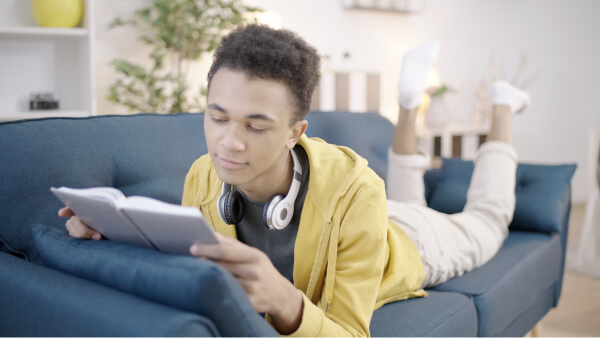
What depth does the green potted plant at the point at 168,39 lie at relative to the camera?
3098 mm

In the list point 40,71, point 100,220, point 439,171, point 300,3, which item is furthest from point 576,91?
point 100,220

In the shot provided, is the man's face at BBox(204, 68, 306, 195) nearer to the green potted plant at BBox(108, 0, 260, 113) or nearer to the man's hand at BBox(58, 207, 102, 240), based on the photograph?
the man's hand at BBox(58, 207, 102, 240)

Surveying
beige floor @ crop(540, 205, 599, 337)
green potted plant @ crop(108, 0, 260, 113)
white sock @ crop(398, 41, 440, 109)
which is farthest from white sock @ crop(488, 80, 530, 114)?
green potted plant @ crop(108, 0, 260, 113)

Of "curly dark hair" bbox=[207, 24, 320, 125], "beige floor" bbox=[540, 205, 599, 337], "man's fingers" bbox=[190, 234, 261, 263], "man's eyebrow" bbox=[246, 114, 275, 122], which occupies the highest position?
"curly dark hair" bbox=[207, 24, 320, 125]

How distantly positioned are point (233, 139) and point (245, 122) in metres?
0.03

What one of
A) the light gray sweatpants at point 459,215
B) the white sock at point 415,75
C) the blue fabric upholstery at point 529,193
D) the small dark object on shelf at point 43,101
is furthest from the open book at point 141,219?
the small dark object on shelf at point 43,101

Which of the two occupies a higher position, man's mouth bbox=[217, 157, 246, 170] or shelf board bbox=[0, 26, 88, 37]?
shelf board bbox=[0, 26, 88, 37]

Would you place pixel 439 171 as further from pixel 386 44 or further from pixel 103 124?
pixel 386 44

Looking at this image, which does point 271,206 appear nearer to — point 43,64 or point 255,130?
point 255,130

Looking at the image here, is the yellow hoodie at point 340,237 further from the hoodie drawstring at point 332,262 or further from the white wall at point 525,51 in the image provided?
the white wall at point 525,51

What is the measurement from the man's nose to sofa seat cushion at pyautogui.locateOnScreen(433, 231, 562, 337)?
98 cm

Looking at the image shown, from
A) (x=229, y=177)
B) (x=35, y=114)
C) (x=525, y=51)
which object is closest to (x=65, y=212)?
(x=229, y=177)

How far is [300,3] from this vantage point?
3.96 m

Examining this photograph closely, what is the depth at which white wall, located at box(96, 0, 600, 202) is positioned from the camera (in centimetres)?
447
